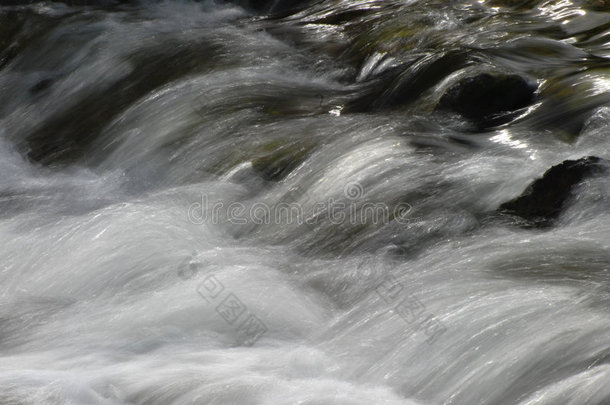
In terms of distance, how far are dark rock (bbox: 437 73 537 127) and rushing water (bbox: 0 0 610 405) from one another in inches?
3.5

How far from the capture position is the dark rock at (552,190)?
428cm

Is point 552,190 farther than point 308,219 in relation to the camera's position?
No

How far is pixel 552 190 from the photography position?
171 inches

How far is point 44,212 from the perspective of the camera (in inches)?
206

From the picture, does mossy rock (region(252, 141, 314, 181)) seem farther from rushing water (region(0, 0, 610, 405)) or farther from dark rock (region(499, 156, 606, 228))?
dark rock (region(499, 156, 606, 228))

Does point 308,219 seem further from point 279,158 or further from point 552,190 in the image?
point 552,190

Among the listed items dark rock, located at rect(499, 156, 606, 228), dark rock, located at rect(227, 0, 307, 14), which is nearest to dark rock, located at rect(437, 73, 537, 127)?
dark rock, located at rect(499, 156, 606, 228)

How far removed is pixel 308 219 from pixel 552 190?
117cm

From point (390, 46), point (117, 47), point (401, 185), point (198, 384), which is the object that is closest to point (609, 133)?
point (401, 185)

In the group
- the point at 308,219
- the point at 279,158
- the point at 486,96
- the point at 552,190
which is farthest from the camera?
the point at 486,96

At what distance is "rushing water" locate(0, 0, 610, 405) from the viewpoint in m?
3.43

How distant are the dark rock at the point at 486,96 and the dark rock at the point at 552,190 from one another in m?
0.99

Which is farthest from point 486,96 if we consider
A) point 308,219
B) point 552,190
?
point 308,219

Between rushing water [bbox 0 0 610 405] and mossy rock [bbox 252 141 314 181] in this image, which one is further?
mossy rock [bbox 252 141 314 181]
